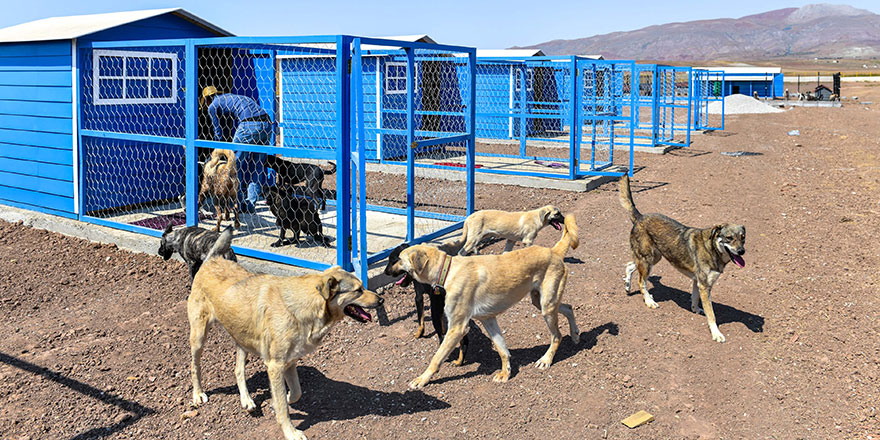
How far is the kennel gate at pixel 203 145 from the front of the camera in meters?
6.71

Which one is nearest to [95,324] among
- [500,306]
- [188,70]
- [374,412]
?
[188,70]

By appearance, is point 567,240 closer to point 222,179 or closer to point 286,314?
point 286,314

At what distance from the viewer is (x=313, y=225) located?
313 inches

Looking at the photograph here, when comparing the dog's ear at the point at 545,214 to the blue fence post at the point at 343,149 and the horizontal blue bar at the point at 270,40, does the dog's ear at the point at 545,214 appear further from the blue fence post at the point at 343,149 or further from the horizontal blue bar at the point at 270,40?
the horizontal blue bar at the point at 270,40

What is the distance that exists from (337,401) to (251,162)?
6333mm

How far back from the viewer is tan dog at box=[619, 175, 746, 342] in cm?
589

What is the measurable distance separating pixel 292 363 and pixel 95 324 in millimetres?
2888

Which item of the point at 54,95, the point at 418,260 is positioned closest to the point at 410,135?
the point at 418,260

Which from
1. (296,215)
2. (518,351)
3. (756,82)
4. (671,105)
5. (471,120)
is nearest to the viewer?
(518,351)

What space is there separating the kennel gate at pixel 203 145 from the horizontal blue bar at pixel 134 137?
0.02 metres

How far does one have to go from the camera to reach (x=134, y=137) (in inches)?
320

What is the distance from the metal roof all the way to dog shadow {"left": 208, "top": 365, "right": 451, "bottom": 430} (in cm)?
571

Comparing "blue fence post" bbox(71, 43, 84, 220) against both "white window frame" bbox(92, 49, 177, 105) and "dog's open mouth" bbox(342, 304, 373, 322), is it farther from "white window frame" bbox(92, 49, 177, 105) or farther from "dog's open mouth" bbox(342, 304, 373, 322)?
"dog's open mouth" bbox(342, 304, 373, 322)

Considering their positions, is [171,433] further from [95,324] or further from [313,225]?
[313,225]
